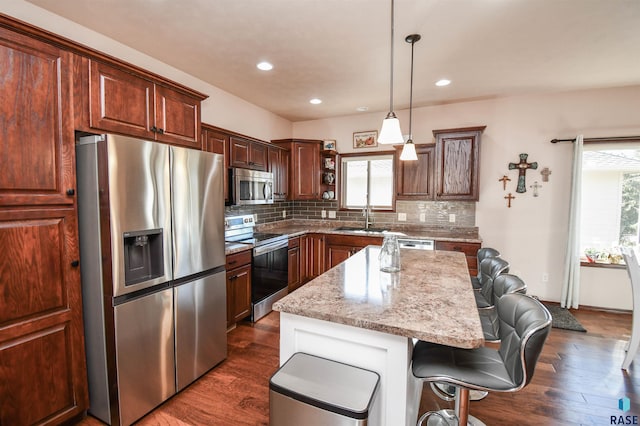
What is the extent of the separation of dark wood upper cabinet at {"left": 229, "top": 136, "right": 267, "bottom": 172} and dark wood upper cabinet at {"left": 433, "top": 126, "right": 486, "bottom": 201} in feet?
7.50

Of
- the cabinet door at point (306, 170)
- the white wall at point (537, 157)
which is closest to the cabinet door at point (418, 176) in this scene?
the white wall at point (537, 157)

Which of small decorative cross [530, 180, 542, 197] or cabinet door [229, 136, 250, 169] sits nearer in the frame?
cabinet door [229, 136, 250, 169]

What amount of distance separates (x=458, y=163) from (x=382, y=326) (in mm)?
3257

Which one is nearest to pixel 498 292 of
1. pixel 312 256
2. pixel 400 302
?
pixel 400 302

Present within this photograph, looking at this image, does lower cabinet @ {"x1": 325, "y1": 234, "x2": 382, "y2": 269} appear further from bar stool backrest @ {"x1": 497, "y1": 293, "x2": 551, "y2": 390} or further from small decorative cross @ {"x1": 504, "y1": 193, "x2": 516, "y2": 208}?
bar stool backrest @ {"x1": 497, "y1": 293, "x2": 551, "y2": 390}

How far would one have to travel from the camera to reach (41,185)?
1.59 metres

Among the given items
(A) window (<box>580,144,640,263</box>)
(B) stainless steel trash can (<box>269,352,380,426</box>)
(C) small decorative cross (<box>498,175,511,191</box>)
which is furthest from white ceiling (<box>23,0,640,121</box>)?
(B) stainless steel trash can (<box>269,352,380,426</box>)

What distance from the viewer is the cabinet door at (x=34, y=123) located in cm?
145

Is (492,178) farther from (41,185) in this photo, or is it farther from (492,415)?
(41,185)

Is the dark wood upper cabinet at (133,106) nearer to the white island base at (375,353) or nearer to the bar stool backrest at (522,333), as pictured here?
the white island base at (375,353)

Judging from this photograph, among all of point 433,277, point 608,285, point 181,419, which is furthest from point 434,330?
point 608,285

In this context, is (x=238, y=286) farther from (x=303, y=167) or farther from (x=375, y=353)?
(x=303, y=167)

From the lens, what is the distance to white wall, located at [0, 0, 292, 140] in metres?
1.94

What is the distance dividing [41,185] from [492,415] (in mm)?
3021
